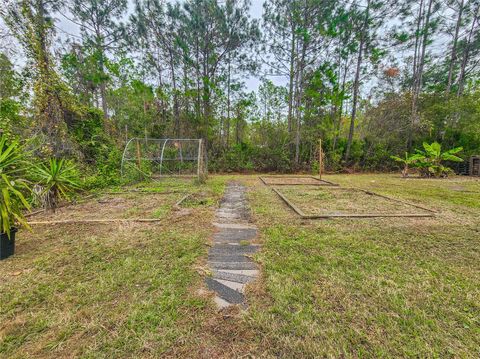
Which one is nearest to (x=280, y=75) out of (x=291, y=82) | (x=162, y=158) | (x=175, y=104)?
(x=291, y=82)

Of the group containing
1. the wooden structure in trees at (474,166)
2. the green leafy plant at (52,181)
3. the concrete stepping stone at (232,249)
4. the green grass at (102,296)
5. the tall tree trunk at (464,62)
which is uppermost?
the tall tree trunk at (464,62)

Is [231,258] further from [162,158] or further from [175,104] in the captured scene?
[175,104]

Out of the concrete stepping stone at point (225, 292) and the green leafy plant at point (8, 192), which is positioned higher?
the green leafy plant at point (8, 192)

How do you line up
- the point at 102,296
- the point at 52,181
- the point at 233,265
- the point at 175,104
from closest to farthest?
the point at 102,296 → the point at 233,265 → the point at 52,181 → the point at 175,104

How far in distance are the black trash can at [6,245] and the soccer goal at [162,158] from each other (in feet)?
16.4

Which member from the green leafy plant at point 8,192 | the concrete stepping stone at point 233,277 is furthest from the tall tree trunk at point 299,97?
the green leafy plant at point 8,192

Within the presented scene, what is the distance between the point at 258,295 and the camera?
1455 millimetres

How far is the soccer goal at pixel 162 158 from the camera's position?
23.6 feet

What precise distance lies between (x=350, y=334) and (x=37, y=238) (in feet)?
11.4

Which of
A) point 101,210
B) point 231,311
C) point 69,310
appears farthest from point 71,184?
point 231,311

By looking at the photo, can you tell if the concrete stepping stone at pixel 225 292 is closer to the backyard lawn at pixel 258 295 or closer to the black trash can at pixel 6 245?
the backyard lawn at pixel 258 295

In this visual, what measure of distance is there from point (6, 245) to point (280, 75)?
12640 mm

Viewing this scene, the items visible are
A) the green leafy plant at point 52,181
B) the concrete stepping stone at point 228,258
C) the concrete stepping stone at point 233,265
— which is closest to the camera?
the concrete stepping stone at point 233,265

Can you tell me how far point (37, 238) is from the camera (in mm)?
2498
